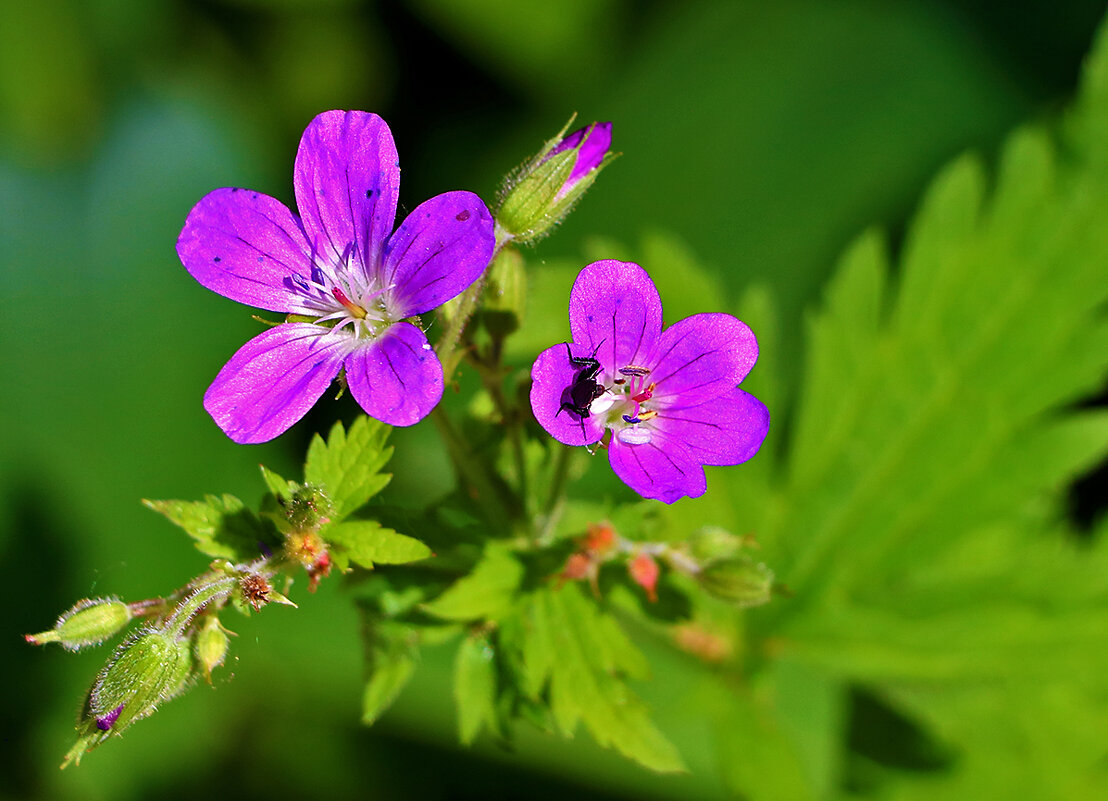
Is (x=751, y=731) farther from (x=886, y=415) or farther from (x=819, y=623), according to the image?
(x=886, y=415)

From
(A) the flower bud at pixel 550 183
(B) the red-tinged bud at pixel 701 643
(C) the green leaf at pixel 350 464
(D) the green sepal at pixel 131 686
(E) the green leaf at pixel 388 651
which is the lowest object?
(D) the green sepal at pixel 131 686

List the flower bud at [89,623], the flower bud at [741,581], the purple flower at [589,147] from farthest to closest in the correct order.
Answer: the flower bud at [741,581] → the purple flower at [589,147] → the flower bud at [89,623]

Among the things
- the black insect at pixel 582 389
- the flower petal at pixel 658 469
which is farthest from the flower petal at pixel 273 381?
the flower petal at pixel 658 469

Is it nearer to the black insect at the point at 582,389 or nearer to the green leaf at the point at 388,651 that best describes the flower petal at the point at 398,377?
the black insect at the point at 582,389

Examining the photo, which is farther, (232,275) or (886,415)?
(886,415)

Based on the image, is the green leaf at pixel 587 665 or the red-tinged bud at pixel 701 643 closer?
the green leaf at pixel 587 665

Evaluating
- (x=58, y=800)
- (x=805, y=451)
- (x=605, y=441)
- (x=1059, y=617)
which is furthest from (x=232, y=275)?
(x=58, y=800)

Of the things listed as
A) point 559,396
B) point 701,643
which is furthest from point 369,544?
point 701,643
